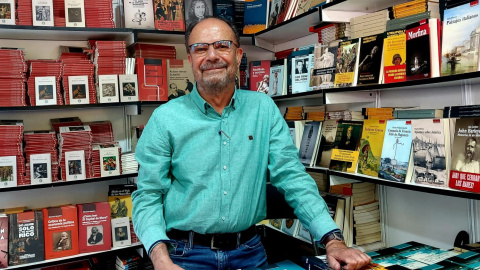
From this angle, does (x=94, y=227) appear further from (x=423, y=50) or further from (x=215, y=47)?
(x=423, y=50)

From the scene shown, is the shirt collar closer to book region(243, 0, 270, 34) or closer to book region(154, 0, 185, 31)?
book region(154, 0, 185, 31)

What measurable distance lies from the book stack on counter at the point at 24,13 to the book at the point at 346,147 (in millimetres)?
2153

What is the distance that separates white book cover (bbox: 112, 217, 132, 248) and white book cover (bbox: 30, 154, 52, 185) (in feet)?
1.80

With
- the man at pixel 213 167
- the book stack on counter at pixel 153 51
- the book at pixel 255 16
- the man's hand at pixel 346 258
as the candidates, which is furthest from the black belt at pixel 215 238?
the book at pixel 255 16

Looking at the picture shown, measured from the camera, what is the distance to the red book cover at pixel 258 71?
3.43 meters

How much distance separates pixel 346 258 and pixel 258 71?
235cm

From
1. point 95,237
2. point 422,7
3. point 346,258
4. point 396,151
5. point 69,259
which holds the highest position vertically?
point 422,7

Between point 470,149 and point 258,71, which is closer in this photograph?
point 470,149

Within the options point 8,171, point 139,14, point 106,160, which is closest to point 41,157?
point 8,171

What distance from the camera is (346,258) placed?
1.28 m

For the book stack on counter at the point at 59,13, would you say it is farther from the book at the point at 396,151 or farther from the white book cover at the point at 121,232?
the book at the point at 396,151

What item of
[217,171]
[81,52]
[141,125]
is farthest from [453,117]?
[81,52]

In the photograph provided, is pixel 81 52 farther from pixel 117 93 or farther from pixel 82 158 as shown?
pixel 82 158

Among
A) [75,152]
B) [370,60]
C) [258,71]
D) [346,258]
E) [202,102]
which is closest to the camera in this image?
[346,258]
